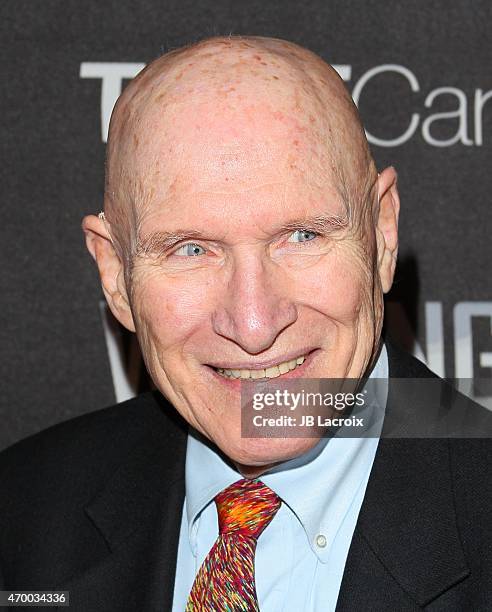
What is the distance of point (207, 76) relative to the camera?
1.90 metres

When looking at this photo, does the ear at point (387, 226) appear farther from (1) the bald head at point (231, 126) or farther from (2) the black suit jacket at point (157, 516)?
(2) the black suit jacket at point (157, 516)

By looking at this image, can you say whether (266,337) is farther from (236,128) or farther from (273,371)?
(236,128)

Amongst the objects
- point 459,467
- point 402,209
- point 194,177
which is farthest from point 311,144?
point 402,209

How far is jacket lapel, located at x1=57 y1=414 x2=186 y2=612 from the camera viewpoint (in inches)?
83.7

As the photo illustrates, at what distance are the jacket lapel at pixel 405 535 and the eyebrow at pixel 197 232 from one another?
17.0 inches

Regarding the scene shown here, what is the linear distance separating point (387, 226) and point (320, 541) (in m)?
0.66

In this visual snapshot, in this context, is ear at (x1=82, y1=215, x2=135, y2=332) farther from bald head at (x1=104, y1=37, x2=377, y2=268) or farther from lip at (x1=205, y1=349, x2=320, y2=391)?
lip at (x1=205, y1=349, x2=320, y2=391)

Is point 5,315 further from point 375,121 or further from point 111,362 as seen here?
point 375,121

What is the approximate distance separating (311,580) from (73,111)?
5.89 feet

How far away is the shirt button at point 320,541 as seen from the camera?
1.98 metres

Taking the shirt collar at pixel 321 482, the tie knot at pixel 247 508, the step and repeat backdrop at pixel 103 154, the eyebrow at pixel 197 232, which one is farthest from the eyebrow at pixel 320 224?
the step and repeat backdrop at pixel 103 154

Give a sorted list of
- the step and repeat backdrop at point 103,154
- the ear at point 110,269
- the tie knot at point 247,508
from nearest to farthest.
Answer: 1. the tie knot at point 247,508
2. the ear at point 110,269
3. the step and repeat backdrop at point 103,154

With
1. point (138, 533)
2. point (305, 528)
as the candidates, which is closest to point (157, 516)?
point (138, 533)

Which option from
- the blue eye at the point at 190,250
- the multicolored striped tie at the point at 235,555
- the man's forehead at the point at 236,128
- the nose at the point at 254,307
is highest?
the man's forehead at the point at 236,128
